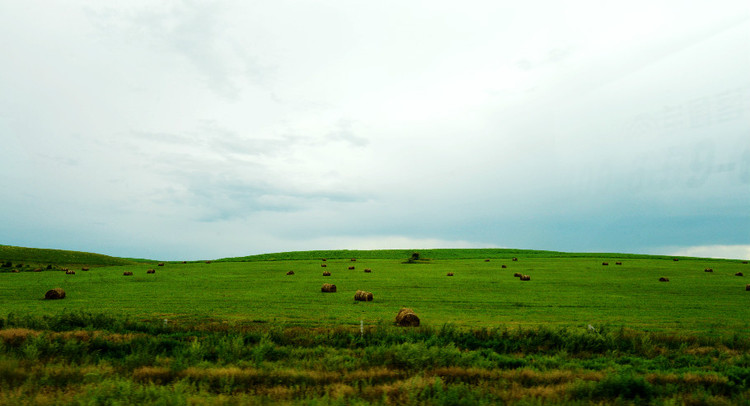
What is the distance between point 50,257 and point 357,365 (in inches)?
3925

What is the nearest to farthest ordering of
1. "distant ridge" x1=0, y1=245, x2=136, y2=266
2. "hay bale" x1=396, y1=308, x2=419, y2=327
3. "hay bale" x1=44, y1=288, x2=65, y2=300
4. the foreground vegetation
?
1. the foreground vegetation
2. "hay bale" x1=396, y1=308, x2=419, y2=327
3. "hay bale" x1=44, y1=288, x2=65, y2=300
4. "distant ridge" x1=0, y1=245, x2=136, y2=266

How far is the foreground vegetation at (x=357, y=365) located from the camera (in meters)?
8.70

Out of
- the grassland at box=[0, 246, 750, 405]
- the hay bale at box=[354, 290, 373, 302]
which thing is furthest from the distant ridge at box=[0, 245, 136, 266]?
the hay bale at box=[354, 290, 373, 302]

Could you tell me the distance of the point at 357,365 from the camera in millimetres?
10891

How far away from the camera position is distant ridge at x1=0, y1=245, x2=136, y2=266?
7906 cm

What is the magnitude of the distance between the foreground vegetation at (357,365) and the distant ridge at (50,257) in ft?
271

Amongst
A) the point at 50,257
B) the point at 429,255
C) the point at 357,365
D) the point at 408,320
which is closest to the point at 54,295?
the point at 408,320

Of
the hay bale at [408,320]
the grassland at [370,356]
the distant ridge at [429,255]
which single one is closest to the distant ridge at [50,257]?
the distant ridge at [429,255]

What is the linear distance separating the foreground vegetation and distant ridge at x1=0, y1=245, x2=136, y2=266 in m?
82.5

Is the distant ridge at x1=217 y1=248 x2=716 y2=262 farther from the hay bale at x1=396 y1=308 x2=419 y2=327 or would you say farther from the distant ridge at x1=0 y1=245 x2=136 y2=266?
the hay bale at x1=396 y1=308 x2=419 y2=327

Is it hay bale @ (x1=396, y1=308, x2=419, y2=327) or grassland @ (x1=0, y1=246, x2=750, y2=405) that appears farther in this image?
hay bale @ (x1=396, y1=308, x2=419, y2=327)

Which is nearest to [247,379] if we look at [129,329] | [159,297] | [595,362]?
[129,329]

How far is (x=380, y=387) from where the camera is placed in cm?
926

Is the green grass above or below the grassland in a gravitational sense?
below
